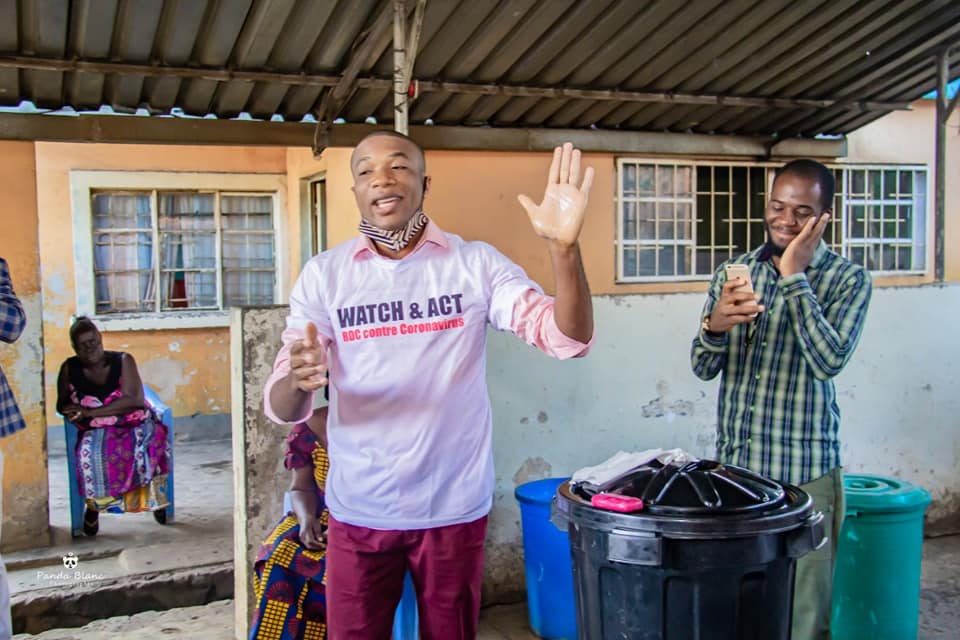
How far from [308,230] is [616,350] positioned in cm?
589

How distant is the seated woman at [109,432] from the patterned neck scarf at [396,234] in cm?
→ 449

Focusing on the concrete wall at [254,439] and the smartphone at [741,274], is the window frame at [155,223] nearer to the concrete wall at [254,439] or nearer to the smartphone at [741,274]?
the concrete wall at [254,439]

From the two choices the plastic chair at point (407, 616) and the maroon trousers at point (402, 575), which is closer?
the maroon trousers at point (402, 575)

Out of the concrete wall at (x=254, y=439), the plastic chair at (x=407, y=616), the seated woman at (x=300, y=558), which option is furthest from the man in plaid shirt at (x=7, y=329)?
the plastic chair at (x=407, y=616)

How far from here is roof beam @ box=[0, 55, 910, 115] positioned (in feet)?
17.1

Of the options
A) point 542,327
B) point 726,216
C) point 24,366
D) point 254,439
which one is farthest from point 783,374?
point 726,216

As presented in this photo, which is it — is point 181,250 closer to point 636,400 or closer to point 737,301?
point 636,400

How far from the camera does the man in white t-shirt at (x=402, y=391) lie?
7.55 feet

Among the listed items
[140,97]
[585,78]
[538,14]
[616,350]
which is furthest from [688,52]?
[140,97]

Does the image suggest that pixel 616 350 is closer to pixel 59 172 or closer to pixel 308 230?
pixel 308 230

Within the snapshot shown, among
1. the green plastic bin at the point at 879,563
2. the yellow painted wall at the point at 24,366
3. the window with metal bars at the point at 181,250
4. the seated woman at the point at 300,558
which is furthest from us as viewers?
the window with metal bars at the point at 181,250

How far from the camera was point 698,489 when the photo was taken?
2.35 meters

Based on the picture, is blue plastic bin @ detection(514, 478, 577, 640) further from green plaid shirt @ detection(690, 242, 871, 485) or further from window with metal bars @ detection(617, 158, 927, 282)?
window with metal bars @ detection(617, 158, 927, 282)

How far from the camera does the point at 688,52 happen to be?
20.9ft
